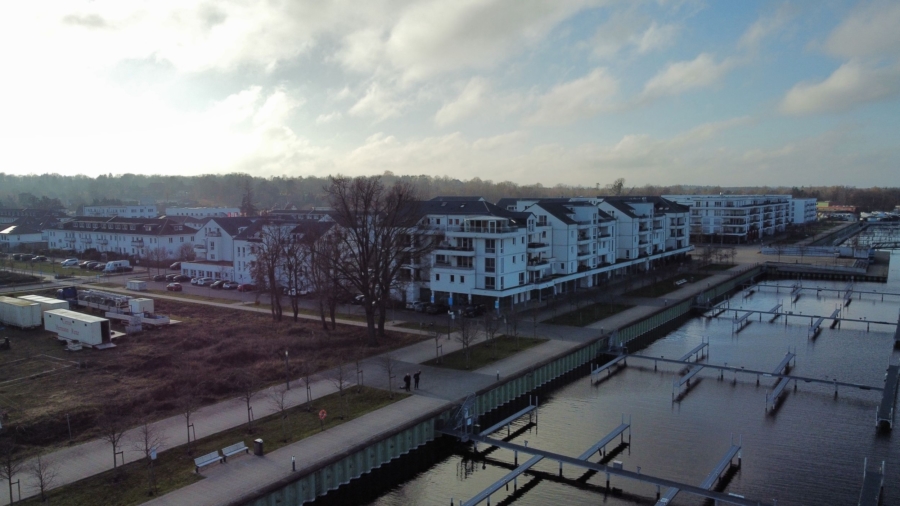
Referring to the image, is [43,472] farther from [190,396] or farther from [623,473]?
[623,473]

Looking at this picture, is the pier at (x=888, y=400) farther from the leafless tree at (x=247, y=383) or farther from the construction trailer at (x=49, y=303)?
the construction trailer at (x=49, y=303)

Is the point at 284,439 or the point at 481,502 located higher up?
the point at 284,439

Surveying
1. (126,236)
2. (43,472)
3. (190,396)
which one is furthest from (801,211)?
(43,472)

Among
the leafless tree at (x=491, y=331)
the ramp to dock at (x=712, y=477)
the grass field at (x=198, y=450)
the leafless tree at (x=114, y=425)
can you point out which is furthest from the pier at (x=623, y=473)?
the leafless tree at (x=114, y=425)

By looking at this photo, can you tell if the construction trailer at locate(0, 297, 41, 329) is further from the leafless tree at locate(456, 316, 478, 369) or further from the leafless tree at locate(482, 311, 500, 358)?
the leafless tree at locate(482, 311, 500, 358)

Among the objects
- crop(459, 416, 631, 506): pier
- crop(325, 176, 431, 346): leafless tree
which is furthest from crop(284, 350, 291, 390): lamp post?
crop(459, 416, 631, 506): pier

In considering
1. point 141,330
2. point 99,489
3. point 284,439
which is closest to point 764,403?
point 284,439

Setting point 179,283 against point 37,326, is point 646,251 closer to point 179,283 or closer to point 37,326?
point 179,283
